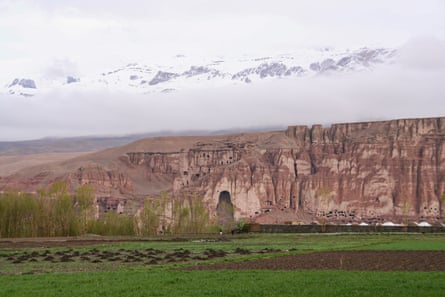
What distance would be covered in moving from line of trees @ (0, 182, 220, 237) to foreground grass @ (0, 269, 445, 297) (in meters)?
66.7

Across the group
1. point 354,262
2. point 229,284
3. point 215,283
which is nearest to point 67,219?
point 354,262

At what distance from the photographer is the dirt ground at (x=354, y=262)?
39531mm

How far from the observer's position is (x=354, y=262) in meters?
43.2

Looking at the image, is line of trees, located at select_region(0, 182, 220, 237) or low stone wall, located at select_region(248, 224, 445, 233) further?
low stone wall, located at select_region(248, 224, 445, 233)

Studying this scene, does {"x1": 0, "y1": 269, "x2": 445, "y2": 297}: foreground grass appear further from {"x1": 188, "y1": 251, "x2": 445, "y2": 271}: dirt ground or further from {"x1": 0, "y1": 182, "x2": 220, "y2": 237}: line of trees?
{"x1": 0, "y1": 182, "x2": 220, "y2": 237}: line of trees

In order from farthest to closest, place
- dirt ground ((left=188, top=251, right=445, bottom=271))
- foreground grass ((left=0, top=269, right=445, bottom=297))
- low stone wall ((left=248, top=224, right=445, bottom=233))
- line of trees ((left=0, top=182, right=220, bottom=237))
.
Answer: low stone wall ((left=248, top=224, right=445, bottom=233)) < line of trees ((left=0, top=182, right=220, bottom=237)) < dirt ground ((left=188, top=251, right=445, bottom=271)) < foreground grass ((left=0, top=269, right=445, bottom=297))

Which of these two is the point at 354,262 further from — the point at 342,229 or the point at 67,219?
the point at 67,219

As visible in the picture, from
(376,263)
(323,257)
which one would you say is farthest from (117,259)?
(376,263)

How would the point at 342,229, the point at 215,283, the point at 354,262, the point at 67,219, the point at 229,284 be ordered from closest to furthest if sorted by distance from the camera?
1. the point at 229,284
2. the point at 215,283
3. the point at 354,262
4. the point at 67,219
5. the point at 342,229

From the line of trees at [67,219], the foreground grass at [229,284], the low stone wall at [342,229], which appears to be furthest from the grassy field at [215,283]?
the low stone wall at [342,229]

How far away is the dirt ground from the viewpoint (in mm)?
39531

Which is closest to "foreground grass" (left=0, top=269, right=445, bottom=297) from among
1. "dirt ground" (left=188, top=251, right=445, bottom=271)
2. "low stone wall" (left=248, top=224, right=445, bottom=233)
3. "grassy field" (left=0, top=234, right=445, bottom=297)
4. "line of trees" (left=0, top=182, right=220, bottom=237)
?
"grassy field" (left=0, top=234, right=445, bottom=297)

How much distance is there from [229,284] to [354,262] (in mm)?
13486

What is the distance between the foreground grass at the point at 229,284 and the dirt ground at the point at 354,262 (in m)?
3.67
